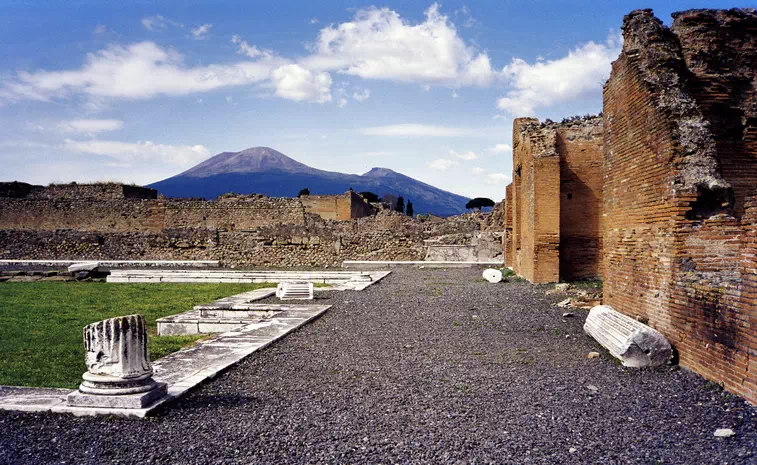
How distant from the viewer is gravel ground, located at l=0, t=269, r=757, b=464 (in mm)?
3701

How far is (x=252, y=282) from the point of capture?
17.4 m

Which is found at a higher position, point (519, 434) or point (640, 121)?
point (640, 121)

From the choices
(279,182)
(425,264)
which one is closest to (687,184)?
(425,264)

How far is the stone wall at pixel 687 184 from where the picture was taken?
5.21m

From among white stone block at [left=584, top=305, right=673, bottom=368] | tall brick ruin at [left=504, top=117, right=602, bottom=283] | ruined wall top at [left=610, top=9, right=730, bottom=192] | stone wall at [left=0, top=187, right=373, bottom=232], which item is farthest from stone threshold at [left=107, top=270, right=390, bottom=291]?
stone wall at [left=0, top=187, right=373, bottom=232]

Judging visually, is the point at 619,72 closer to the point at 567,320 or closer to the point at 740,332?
Result: the point at 567,320

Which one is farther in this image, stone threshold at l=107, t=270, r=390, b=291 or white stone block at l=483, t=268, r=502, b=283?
stone threshold at l=107, t=270, r=390, b=291

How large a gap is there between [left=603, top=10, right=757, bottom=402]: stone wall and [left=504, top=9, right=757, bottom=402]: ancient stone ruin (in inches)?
0.5

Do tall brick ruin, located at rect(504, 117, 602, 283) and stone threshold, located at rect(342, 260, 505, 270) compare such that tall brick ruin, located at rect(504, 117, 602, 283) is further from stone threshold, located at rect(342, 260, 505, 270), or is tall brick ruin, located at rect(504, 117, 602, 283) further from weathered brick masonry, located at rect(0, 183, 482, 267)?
→ weathered brick masonry, located at rect(0, 183, 482, 267)

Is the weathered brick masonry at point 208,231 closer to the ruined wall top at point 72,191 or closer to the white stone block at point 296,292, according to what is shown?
the ruined wall top at point 72,191

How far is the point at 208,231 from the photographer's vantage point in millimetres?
27062

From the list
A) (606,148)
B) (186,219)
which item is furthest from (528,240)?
(186,219)

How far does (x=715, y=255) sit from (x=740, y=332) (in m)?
1.39

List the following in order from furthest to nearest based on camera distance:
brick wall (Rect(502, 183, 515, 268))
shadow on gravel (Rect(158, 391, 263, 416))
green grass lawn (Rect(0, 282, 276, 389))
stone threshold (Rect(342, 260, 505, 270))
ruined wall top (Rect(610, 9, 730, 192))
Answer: stone threshold (Rect(342, 260, 505, 270)) < brick wall (Rect(502, 183, 515, 268)) < ruined wall top (Rect(610, 9, 730, 192)) < green grass lawn (Rect(0, 282, 276, 389)) < shadow on gravel (Rect(158, 391, 263, 416))
